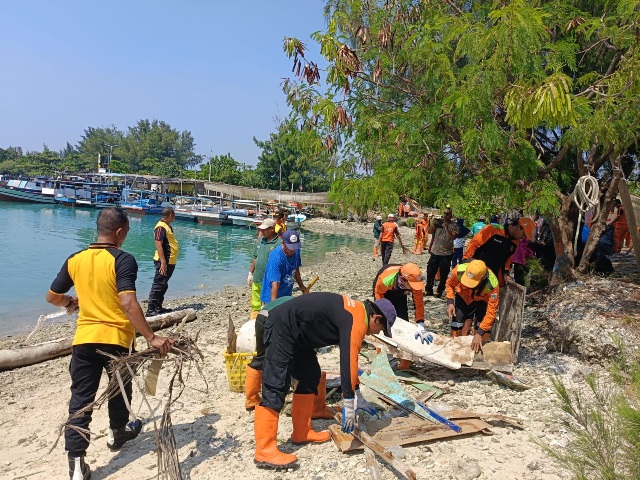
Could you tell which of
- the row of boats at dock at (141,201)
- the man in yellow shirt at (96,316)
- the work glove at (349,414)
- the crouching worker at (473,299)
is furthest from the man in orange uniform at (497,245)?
the row of boats at dock at (141,201)

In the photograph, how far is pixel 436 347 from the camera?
5.47 m

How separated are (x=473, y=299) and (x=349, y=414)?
280 centimetres

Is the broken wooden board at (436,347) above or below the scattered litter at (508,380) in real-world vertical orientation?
above

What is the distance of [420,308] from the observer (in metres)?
5.73

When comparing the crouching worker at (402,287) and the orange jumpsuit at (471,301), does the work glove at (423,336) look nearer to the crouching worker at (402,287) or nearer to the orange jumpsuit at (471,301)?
the crouching worker at (402,287)

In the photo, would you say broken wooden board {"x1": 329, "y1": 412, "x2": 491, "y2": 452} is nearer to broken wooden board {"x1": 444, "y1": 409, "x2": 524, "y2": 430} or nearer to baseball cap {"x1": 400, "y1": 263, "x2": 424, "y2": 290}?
broken wooden board {"x1": 444, "y1": 409, "x2": 524, "y2": 430}

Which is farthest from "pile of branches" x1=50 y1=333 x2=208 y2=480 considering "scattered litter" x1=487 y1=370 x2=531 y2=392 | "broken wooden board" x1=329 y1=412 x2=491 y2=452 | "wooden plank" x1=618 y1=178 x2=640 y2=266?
"wooden plank" x1=618 y1=178 x2=640 y2=266

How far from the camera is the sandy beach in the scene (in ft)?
12.2

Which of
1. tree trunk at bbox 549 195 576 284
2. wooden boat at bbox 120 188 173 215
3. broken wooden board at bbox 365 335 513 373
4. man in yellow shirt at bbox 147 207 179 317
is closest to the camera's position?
broken wooden board at bbox 365 335 513 373

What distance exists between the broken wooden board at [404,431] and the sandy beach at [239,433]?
0.06 meters

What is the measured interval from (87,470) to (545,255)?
28.3ft

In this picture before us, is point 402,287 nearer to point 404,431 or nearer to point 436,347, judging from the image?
point 436,347

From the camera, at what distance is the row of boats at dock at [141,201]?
122 feet

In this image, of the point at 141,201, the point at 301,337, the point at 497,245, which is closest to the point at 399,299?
the point at 497,245
